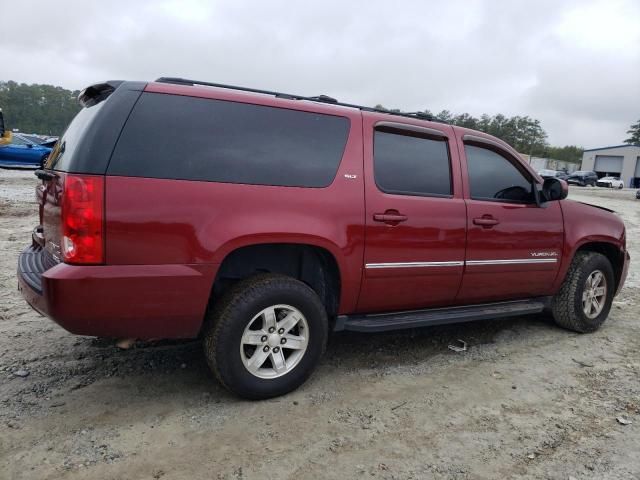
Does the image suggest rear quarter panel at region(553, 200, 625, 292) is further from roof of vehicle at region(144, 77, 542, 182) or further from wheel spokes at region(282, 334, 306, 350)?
wheel spokes at region(282, 334, 306, 350)

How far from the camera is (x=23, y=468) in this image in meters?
2.38

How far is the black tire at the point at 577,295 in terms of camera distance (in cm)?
470

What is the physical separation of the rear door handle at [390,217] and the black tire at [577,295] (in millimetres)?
2183

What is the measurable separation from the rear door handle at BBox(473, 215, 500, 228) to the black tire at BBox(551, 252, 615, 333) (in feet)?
4.16

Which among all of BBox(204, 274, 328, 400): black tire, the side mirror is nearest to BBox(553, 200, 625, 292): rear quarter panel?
the side mirror

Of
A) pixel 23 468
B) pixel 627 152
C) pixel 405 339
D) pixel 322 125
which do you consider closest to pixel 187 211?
pixel 322 125

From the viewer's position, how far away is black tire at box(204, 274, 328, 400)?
9.68 feet

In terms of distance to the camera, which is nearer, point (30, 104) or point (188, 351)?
point (188, 351)

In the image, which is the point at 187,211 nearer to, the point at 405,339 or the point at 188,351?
the point at 188,351

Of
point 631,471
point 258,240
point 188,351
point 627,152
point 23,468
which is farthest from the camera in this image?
point 627,152

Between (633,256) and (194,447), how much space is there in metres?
9.32

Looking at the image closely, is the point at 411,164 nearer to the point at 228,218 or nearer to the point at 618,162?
the point at 228,218

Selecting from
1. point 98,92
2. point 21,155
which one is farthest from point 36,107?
point 98,92

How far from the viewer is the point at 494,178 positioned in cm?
420
